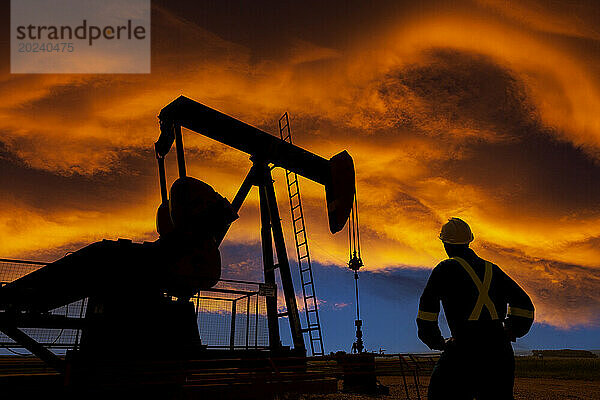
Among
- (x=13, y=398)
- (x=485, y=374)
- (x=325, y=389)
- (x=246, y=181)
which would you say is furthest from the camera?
(x=246, y=181)

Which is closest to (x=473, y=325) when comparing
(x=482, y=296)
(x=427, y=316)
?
(x=482, y=296)

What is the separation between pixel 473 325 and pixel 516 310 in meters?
0.39

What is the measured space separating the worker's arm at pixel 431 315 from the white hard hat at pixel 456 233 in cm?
29

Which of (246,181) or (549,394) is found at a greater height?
(246,181)

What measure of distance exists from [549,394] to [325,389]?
921 centimetres

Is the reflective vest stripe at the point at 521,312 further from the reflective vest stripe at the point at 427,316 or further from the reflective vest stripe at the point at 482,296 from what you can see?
the reflective vest stripe at the point at 427,316

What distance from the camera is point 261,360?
7.14 meters

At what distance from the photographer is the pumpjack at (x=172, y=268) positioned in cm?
641

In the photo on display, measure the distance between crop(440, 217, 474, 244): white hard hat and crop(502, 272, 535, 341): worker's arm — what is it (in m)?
0.34

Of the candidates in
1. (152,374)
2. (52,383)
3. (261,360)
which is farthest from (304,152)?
(52,383)

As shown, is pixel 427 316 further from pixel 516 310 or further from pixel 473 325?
pixel 516 310

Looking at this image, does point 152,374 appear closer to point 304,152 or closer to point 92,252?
point 92,252

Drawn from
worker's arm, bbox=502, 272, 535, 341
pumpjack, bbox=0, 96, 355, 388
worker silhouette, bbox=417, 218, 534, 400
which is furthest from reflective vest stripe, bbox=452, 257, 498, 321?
pumpjack, bbox=0, 96, 355, 388

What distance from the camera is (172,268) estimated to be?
694 cm
